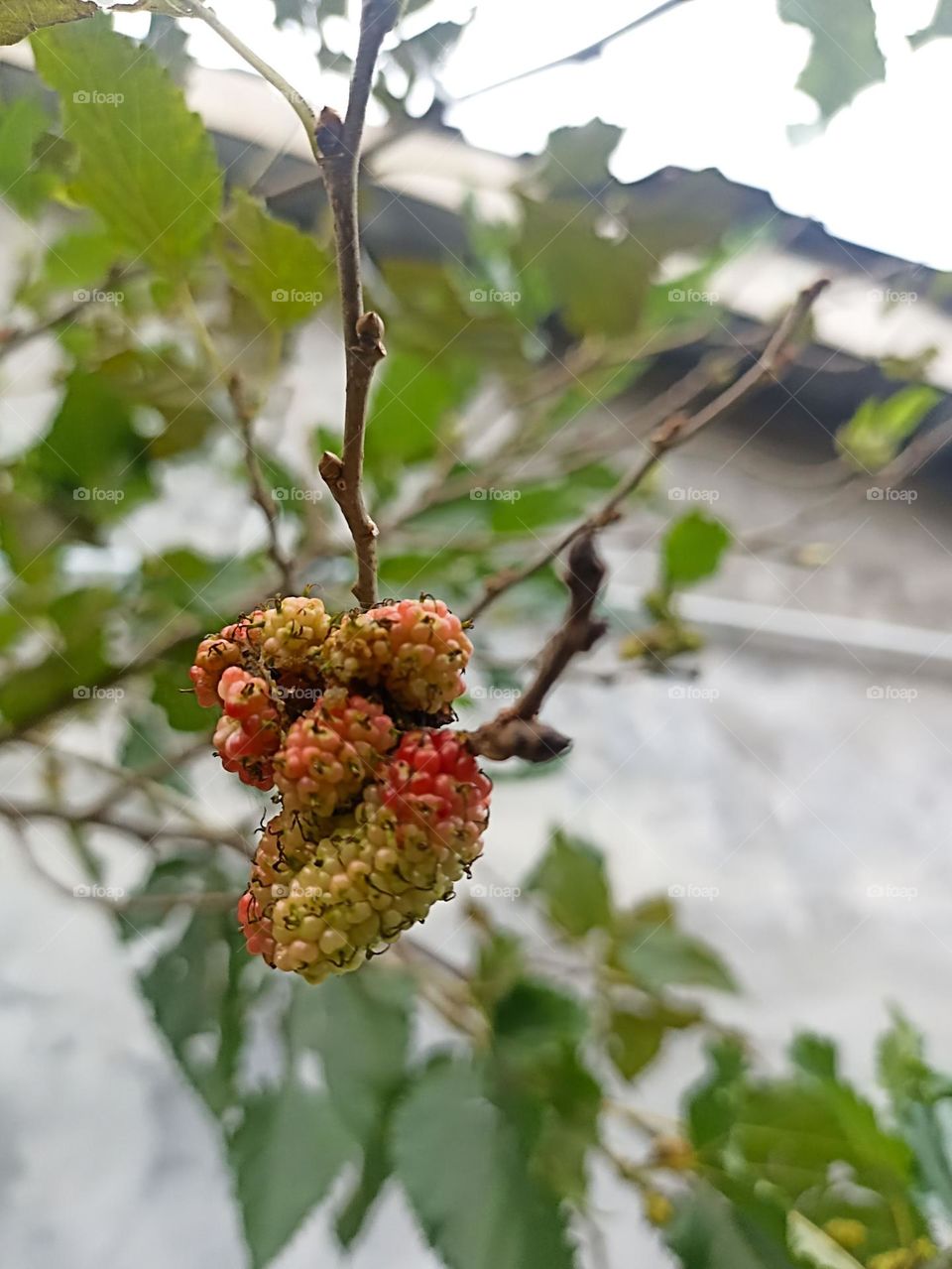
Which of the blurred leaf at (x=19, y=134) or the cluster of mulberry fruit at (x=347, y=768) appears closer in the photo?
the cluster of mulberry fruit at (x=347, y=768)

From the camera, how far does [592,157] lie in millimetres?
492

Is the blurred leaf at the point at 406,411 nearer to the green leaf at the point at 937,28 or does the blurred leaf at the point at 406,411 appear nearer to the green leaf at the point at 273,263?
the green leaf at the point at 273,263

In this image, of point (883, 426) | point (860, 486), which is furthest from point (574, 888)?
point (860, 486)

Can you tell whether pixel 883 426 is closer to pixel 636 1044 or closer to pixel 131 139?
pixel 636 1044

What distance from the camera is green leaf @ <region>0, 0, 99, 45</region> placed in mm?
215

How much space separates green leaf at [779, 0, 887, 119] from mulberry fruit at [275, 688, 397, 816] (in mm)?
341

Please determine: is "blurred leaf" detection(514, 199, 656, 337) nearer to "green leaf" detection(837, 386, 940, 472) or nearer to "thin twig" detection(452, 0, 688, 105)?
"thin twig" detection(452, 0, 688, 105)

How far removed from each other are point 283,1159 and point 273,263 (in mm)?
342

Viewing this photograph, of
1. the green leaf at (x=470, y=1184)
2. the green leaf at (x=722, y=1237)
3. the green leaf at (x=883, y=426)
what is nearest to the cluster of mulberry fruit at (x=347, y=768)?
the green leaf at (x=470, y=1184)

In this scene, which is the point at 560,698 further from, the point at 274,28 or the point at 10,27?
the point at 10,27

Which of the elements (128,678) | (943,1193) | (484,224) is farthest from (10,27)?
(943,1193)

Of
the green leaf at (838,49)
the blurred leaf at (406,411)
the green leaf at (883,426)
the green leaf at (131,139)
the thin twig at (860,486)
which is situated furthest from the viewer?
the thin twig at (860,486)

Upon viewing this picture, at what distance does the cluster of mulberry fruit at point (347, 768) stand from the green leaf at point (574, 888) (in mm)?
399

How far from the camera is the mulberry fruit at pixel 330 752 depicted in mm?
160
